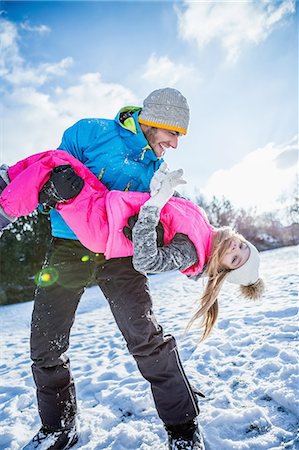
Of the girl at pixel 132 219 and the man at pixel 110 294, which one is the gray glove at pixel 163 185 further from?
the man at pixel 110 294

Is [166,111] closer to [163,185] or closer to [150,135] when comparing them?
[150,135]

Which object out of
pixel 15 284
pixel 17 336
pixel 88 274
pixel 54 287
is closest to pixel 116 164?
pixel 88 274

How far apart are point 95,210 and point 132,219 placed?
0.25 m

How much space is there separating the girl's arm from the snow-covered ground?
2.50 feet

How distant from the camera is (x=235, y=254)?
6.86 ft

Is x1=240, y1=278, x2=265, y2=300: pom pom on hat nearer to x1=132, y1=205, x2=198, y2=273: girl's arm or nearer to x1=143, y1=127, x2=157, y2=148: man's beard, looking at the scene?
x1=132, y1=205, x2=198, y2=273: girl's arm

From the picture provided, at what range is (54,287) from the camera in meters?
1.86

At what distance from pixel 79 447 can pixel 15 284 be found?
14.6 meters

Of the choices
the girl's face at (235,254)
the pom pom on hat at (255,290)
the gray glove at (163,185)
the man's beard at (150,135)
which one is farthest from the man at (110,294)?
the pom pom on hat at (255,290)

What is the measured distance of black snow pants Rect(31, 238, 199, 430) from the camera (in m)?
1.65

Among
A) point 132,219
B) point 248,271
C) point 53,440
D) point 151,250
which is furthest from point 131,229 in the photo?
point 53,440

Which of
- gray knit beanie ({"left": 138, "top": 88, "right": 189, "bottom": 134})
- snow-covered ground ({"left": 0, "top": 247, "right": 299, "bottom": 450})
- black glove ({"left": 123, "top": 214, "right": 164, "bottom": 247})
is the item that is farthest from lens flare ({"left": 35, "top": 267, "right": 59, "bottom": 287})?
gray knit beanie ({"left": 138, "top": 88, "right": 189, "bottom": 134})

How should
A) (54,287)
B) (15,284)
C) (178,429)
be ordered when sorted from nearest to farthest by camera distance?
(178,429) < (54,287) < (15,284)

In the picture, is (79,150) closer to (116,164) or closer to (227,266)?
(116,164)
